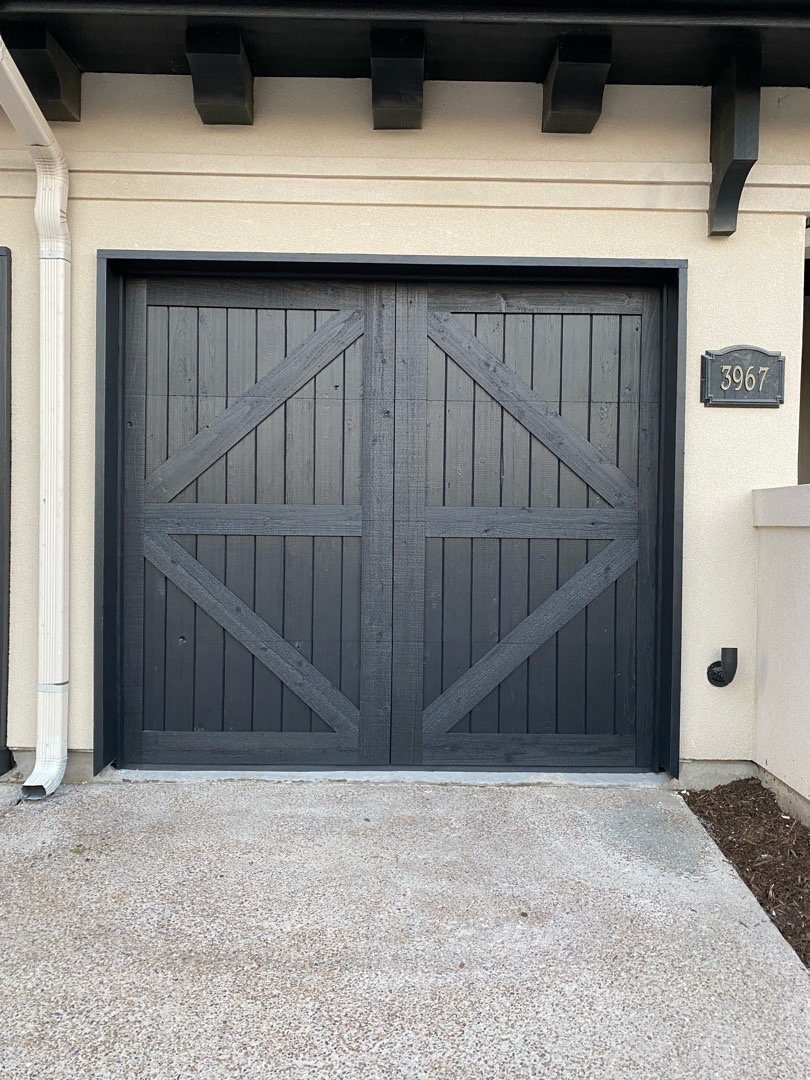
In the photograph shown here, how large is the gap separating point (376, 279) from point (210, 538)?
4.45 feet

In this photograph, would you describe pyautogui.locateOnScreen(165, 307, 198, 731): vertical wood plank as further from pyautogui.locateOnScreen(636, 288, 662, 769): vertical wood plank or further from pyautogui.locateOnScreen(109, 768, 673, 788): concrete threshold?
pyautogui.locateOnScreen(636, 288, 662, 769): vertical wood plank

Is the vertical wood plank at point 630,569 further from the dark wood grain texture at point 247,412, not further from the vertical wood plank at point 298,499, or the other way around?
the vertical wood plank at point 298,499

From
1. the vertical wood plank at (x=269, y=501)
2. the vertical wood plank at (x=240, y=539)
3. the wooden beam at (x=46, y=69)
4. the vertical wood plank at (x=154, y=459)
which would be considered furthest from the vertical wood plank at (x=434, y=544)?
the wooden beam at (x=46, y=69)

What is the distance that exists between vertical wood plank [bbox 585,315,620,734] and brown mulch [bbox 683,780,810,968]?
48 centimetres

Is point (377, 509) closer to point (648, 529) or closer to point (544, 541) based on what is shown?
point (544, 541)

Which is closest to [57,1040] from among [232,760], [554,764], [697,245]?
[232,760]

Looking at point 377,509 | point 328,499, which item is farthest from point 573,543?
point 328,499

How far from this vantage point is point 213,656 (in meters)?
3.15

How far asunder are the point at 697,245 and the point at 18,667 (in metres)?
3.39

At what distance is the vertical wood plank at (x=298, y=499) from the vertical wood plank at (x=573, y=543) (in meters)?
1.11

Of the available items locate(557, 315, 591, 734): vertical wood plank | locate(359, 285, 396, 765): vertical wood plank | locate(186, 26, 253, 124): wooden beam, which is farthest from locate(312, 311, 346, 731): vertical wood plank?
locate(557, 315, 591, 734): vertical wood plank

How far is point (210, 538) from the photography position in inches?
123

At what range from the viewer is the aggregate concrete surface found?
5.17 feet

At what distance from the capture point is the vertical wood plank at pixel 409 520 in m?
3.12
